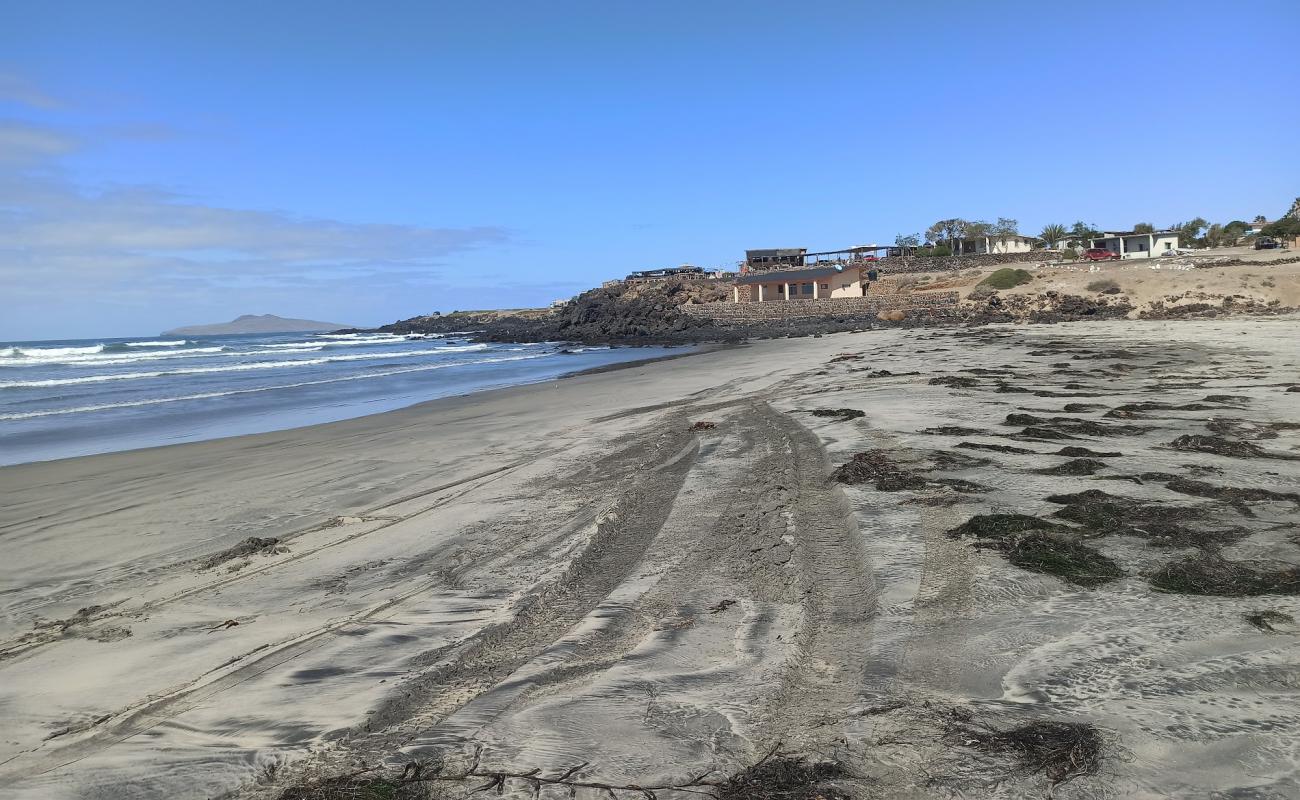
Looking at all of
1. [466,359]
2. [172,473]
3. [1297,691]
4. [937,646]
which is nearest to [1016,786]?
[937,646]

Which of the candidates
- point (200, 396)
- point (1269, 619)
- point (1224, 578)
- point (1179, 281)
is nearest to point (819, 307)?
point (1179, 281)

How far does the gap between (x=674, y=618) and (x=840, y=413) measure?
7117 millimetres

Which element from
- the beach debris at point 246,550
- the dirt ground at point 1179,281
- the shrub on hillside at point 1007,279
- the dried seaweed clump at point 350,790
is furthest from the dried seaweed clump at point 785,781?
the shrub on hillside at point 1007,279

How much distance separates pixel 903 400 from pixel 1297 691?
890cm

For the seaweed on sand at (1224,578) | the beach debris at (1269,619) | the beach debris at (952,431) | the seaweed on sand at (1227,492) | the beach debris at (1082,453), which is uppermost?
the beach debris at (952,431)

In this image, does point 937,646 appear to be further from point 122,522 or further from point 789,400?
point 789,400

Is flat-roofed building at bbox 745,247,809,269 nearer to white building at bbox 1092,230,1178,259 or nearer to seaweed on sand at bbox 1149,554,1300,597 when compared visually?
white building at bbox 1092,230,1178,259

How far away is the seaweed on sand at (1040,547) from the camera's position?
14.3 feet

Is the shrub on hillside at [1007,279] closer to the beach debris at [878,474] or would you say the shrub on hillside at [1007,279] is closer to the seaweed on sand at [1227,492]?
the beach debris at [878,474]

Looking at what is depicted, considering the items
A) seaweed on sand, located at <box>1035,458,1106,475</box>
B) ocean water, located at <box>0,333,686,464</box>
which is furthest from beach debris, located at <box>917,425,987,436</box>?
ocean water, located at <box>0,333,686,464</box>

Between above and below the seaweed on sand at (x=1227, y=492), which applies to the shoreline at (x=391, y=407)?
above

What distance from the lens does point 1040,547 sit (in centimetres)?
471

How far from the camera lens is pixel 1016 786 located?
2510 mm

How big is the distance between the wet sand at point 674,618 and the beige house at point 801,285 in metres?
47.0
